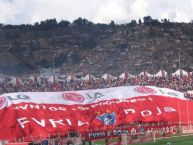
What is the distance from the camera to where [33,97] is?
66.6 meters

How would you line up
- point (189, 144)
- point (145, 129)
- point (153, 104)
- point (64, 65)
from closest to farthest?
1. point (189, 144)
2. point (145, 129)
3. point (153, 104)
4. point (64, 65)

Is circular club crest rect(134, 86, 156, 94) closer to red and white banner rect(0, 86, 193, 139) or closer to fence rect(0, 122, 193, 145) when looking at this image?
red and white banner rect(0, 86, 193, 139)

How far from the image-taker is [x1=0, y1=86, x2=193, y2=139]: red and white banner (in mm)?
61625

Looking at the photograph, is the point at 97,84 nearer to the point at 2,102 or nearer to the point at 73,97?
the point at 73,97

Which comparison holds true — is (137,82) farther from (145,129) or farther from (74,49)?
(74,49)

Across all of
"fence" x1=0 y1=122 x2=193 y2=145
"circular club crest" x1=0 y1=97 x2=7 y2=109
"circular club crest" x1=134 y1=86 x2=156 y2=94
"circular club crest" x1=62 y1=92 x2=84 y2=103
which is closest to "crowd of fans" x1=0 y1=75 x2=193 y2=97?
"circular club crest" x1=134 y1=86 x2=156 y2=94

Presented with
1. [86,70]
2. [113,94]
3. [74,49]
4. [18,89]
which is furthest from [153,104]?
[74,49]

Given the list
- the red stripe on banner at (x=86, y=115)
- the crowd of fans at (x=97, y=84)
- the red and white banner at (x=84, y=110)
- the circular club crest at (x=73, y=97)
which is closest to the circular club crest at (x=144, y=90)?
the red and white banner at (x=84, y=110)

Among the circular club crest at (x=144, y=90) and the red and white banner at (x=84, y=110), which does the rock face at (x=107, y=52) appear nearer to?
the circular club crest at (x=144, y=90)

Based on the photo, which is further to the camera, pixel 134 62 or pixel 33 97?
pixel 134 62

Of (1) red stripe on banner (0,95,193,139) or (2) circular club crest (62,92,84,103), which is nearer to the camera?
(1) red stripe on banner (0,95,193,139)

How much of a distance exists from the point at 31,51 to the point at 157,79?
94436 mm

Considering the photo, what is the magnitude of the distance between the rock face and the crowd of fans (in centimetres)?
4397

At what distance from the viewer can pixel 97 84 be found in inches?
3888
